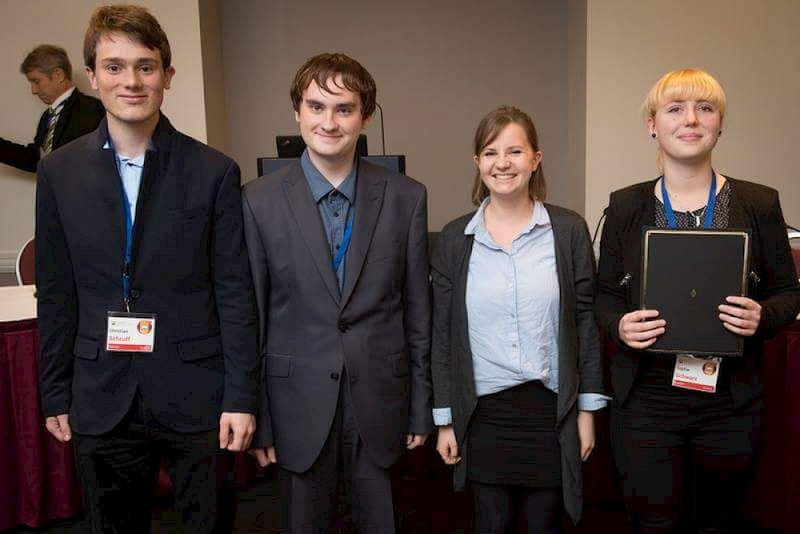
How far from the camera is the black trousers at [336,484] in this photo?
5.32 feet

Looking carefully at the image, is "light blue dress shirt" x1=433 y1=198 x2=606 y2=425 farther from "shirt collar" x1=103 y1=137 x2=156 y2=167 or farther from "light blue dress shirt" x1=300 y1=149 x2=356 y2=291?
Result: "shirt collar" x1=103 y1=137 x2=156 y2=167

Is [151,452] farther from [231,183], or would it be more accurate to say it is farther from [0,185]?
[0,185]

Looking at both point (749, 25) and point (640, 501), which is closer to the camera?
point (640, 501)

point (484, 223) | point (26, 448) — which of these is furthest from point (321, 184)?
point (26, 448)

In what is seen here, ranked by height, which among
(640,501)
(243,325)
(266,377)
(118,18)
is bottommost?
(640,501)

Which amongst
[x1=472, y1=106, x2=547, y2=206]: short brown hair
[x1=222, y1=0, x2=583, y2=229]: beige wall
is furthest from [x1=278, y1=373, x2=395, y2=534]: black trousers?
[x1=222, y1=0, x2=583, y2=229]: beige wall

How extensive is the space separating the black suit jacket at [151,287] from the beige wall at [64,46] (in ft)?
10.4

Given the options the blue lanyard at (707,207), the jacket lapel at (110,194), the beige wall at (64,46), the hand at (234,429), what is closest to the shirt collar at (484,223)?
the blue lanyard at (707,207)

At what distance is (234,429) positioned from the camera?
1.53 metres

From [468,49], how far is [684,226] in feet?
14.0

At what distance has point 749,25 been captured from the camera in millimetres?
4562

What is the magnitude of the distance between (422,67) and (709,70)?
2098 millimetres

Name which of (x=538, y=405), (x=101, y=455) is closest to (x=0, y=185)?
(x=101, y=455)

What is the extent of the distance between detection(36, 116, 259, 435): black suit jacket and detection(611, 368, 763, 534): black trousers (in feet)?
2.87
